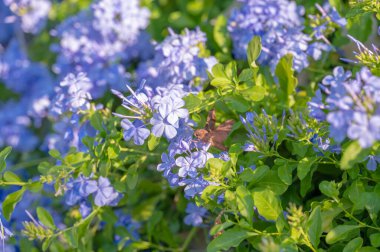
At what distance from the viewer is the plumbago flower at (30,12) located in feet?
7.05

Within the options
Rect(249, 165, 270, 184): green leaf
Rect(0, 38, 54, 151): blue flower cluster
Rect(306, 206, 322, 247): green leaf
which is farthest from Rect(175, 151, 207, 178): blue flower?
Rect(0, 38, 54, 151): blue flower cluster

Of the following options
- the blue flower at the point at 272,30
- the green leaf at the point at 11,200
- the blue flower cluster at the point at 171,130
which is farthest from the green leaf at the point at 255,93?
the green leaf at the point at 11,200

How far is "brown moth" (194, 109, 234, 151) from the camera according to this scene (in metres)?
1.21

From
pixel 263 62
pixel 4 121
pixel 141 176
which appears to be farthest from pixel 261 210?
pixel 4 121

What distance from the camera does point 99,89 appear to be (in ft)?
6.03

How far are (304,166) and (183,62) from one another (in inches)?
18.2

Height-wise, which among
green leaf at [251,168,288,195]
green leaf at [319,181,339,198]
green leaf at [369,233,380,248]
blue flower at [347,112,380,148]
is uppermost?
blue flower at [347,112,380,148]

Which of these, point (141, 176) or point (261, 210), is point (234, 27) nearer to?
point (141, 176)

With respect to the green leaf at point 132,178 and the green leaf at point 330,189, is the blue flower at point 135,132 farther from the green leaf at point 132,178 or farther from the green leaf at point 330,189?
the green leaf at point 330,189

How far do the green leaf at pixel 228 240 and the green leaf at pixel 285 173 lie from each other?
137mm

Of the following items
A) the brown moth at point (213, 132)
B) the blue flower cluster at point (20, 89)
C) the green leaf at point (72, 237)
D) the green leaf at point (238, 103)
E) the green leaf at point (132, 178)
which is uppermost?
the green leaf at point (238, 103)

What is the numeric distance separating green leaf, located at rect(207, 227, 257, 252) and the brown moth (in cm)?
21

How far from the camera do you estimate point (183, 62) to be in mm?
1443

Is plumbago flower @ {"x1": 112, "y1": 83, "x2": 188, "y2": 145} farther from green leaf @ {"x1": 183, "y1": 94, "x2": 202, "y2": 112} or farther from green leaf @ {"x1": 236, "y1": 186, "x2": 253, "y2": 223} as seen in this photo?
green leaf @ {"x1": 236, "y1": 186, "x2": 253, "y2": 223}
